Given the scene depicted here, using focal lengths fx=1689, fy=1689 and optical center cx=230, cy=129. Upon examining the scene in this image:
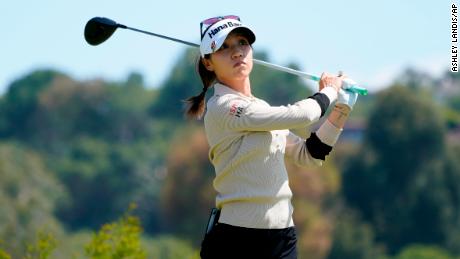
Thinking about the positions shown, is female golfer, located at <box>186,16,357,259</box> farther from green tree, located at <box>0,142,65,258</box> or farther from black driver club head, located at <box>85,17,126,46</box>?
green tree, located at <box>0,142,65,258</box>

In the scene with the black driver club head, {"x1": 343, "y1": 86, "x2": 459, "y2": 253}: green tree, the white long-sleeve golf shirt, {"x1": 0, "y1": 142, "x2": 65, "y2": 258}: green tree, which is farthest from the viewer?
{"x1": 343, "y1": 86, "x2": 459, "y2": 253}: green tree

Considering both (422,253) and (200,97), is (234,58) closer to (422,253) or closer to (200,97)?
(200,97)

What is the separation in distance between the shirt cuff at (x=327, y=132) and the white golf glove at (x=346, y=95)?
124 mm

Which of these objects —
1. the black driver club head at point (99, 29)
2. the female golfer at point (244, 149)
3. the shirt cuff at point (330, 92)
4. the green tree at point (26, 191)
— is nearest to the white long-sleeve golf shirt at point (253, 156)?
the female golfer at point (244, 149)

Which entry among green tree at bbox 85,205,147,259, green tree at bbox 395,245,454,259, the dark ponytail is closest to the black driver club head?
the dark ponytail

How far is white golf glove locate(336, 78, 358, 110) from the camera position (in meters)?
8.15

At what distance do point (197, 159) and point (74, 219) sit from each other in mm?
23097

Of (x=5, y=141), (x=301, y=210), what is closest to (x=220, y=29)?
(x=301, y=210)

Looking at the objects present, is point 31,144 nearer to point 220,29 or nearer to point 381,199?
point 381,199

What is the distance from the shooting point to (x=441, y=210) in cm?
7019

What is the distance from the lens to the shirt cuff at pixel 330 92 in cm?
807

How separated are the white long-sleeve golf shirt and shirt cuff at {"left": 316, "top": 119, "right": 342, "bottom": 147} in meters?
0.23

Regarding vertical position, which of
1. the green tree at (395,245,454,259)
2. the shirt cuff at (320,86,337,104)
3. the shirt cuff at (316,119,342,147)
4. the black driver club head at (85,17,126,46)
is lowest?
the shirt cuff at (316,119,342,147)

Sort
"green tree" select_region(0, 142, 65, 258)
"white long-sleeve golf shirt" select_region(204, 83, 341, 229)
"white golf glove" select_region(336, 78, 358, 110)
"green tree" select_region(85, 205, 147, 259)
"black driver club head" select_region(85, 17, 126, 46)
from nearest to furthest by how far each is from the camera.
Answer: "white long-sleeve golf shirt" select_region(204, 83, 341, 229)
"white golf glove" select_region(336, 78, 358, 110)
"black driver club head" select_region(85, 17, 126, 46)
"green tree" select_region(85, 205, 147, 259)
"green tree" select_region(0, 142, 65, 258)
